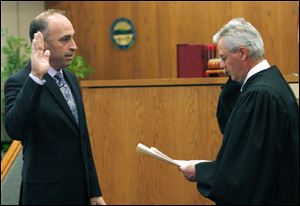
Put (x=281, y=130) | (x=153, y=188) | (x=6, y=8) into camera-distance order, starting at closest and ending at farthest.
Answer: (x=281, y=130)
(x=153, y=188)
(x=6, y=8)

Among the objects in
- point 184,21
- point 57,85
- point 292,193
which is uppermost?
point 184,21

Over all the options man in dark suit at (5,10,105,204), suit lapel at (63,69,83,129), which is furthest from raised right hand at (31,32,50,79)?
suit lapel at (63,69,83,129)

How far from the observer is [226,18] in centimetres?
752

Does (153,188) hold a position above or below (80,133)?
below

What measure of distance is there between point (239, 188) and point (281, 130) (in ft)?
0.95

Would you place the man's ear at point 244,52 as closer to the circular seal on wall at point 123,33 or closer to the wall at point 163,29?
the wall at point 163,29

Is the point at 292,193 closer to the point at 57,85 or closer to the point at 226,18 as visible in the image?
the point at 57,85

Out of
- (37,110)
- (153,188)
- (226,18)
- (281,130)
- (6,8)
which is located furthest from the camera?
(6,8)

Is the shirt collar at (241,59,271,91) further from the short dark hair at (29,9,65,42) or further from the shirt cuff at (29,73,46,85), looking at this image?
the short dark hair at (29,9,65,42)

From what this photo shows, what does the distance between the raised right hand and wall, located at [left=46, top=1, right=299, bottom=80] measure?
4.76 m

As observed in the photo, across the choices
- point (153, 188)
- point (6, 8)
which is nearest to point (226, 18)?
point (6, 8)

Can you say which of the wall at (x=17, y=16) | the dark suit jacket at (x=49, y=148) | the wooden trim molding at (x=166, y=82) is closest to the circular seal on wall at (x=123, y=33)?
the wall at (x=17, y=16)

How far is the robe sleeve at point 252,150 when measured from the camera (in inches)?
101

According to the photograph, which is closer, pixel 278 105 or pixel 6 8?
pixel 278 105
